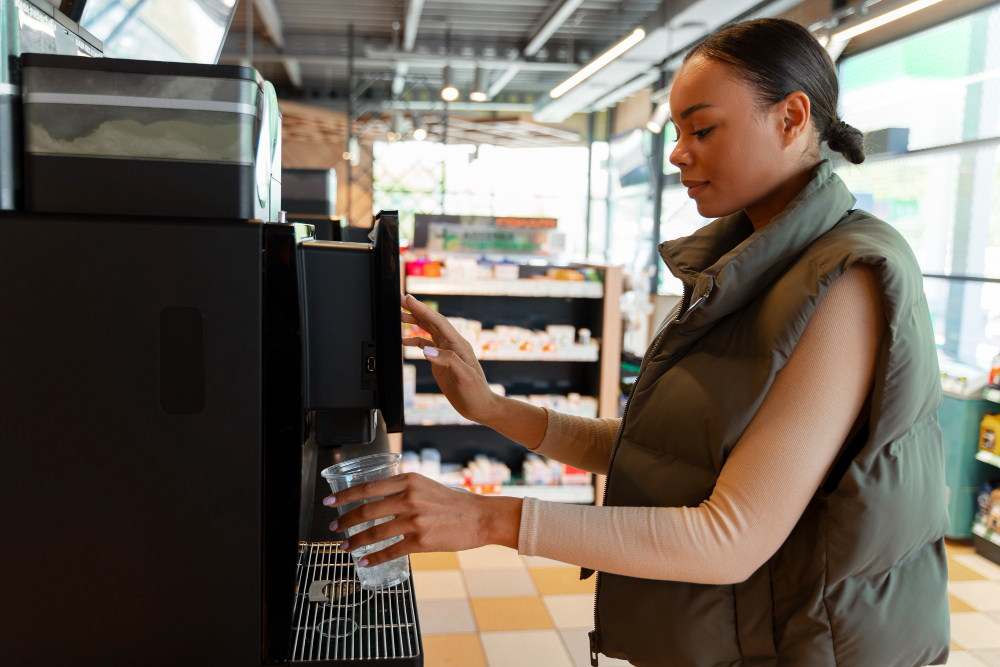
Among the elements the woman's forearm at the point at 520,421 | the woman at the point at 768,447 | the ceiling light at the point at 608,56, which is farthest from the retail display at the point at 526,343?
the woman at the point at 768,447

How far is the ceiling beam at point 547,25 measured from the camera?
719cm

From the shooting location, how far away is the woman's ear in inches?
43.6

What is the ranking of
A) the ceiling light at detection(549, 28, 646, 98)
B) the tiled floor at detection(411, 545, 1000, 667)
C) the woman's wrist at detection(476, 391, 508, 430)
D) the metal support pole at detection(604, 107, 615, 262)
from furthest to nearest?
the metal support pole at detection(604, 107, 615, 262)
the ceiling light at detection(549, 28, 646, 98)
the tiled floor at detection(411, 545, 1000, 667)
the woman's wrist at detection(476, 391, 508, 430)

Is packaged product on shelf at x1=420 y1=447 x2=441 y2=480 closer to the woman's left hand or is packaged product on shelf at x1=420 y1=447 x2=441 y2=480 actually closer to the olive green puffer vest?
the olive green puffer vest

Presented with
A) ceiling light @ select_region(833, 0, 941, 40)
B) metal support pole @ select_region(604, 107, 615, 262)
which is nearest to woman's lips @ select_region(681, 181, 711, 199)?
ceiling light @ select_region(833, 0, 941, 40)

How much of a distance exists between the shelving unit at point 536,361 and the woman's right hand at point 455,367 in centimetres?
293

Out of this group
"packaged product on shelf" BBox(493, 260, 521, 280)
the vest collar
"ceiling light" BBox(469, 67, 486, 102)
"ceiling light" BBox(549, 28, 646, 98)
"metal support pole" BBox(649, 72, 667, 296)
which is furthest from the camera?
"metal support pole" BBox(649, 72, 667, 296)

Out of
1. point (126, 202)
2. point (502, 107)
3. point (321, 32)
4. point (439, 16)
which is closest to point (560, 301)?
point (126, 202)

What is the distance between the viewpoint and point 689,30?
712 cm

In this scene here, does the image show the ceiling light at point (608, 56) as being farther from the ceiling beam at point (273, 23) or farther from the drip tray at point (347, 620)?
the drip tray at point (347, 620)

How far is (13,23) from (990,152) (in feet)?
17.9

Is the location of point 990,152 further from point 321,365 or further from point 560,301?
point 321,365

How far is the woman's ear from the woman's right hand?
621mm

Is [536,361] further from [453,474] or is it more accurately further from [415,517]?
[415,517]
